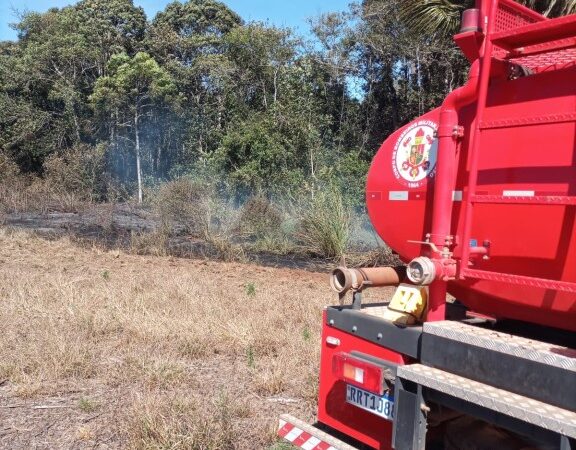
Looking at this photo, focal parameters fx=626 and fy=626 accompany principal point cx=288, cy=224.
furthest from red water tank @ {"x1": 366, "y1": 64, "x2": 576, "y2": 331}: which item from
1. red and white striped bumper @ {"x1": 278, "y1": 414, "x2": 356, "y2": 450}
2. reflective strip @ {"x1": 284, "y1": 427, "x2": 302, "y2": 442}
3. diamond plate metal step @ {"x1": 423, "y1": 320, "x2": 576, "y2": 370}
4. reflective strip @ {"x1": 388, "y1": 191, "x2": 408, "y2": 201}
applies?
reflective strip @ {"x1": 284, "y1": 427, "x2": 302, "y2": 442}

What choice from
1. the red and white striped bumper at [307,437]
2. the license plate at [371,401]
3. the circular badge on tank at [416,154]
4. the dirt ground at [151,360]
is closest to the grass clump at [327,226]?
the dirt ground at [151,360]

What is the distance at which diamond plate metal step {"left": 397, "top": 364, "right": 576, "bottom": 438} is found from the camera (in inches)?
85.7

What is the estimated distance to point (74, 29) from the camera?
31.8m

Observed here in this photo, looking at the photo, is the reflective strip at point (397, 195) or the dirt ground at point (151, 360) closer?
the reflective strip at point (397, 195)

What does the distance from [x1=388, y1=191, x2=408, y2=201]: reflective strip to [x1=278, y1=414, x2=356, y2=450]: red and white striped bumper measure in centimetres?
133

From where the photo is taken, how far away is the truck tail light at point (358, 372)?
119 inches

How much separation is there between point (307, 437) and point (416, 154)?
165cm

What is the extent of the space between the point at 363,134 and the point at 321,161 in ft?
9.68

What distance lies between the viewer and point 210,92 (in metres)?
29.9

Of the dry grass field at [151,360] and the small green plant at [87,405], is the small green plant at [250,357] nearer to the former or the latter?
the dry grass field at [151,360]

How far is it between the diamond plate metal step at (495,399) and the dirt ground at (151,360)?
1.68 meters

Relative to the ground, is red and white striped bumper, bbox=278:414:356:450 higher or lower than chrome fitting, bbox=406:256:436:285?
lower

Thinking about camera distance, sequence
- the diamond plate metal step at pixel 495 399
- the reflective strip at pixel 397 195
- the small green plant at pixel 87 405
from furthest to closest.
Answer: the small green plant at pixel 87 405 < the reflective strip at pixel 397 195 < the diamond plate metal step at pixel 495 399

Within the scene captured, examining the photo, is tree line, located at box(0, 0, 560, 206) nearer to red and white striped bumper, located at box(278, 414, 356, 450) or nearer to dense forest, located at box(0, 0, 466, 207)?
dense forest, located at box(0, 0, 466, 207)
